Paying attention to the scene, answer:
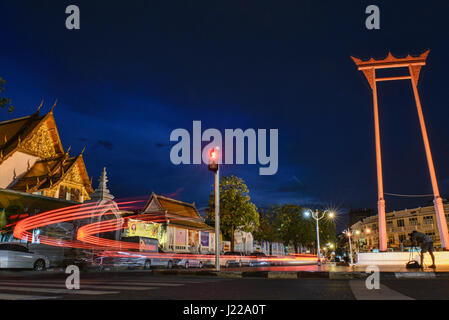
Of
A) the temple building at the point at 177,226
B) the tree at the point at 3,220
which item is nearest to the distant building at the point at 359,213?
the temple building at the point at 177,226

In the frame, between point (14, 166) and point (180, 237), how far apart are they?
19.9 metres

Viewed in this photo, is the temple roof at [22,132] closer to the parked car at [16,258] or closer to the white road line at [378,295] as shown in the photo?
the parked car at [16,258]

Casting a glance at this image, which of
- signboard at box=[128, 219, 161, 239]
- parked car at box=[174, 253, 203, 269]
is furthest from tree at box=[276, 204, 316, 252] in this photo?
parked car at box=[174, 253, 203, 269]

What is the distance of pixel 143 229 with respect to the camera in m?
38.6

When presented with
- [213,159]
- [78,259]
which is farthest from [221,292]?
[78,259]

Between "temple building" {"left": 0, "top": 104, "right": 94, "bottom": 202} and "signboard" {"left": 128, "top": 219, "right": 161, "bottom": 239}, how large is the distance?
799 cm

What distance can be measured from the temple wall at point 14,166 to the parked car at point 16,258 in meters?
18.5

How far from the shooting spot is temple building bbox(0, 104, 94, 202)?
36031 millimetres

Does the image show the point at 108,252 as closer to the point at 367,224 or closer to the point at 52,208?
the point at 52,208

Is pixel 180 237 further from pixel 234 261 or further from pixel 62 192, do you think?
pixel 62 192

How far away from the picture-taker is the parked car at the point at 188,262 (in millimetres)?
32562

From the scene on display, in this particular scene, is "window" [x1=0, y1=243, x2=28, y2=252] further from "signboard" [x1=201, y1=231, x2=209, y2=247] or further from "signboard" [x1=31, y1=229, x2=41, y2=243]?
"signboard" [x1=201, y1=231, x2=209, y2=247]
